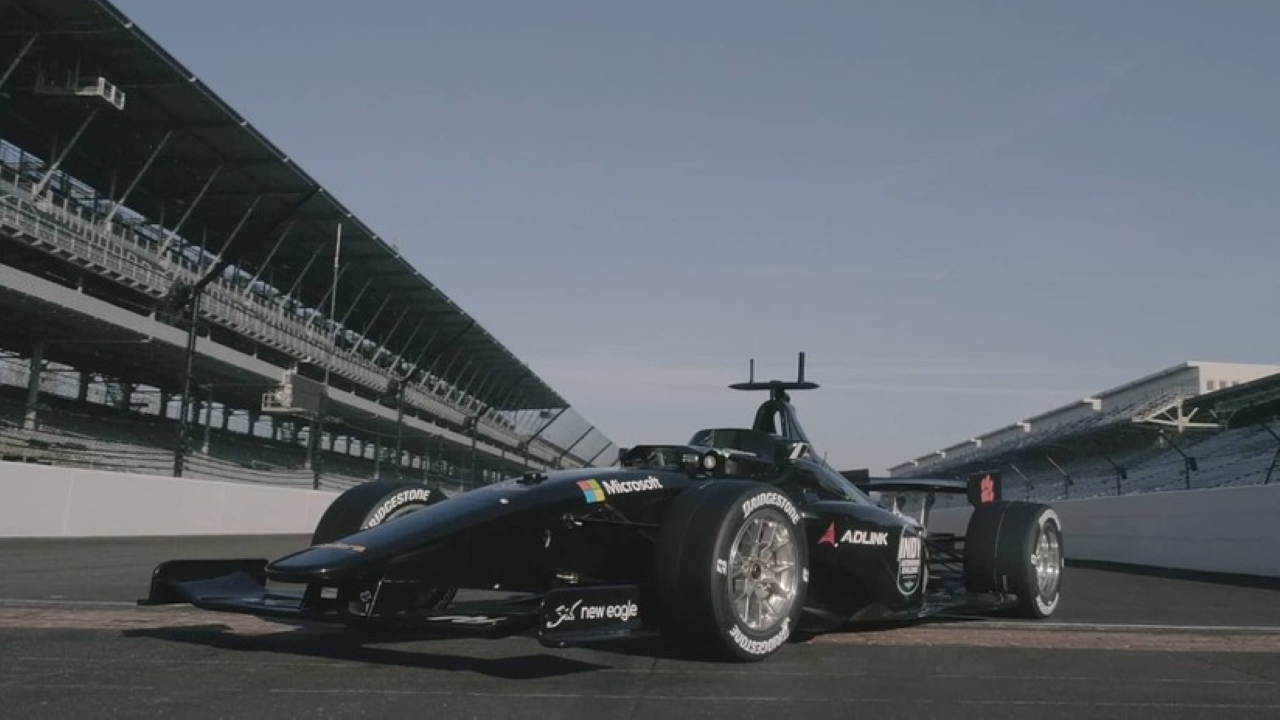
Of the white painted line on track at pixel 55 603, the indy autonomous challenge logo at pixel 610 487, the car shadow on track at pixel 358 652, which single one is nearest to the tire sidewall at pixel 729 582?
the car shadow on track at pixel 358 652

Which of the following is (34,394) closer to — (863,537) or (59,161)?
(59,161)

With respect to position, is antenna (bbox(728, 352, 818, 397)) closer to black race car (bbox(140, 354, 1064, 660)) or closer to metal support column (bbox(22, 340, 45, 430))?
black race car (bbox(140, 354, 1064, 660))

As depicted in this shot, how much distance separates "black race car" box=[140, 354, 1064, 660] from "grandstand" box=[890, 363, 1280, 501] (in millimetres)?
23968

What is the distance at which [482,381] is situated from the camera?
78625 mm

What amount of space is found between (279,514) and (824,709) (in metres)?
25.6

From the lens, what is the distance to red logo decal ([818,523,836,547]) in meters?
6.40

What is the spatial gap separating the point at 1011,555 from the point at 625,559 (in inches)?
135

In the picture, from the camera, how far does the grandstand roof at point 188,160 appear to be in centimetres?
3041

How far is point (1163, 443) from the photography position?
52.9 metres

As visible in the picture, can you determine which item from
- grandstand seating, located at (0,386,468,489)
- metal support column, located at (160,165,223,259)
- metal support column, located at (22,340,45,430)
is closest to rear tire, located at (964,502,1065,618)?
grandstand seating, located at (0,386,468,489)

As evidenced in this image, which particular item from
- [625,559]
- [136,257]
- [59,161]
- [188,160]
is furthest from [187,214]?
[625,559]

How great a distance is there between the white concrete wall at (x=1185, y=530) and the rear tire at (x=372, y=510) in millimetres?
11835

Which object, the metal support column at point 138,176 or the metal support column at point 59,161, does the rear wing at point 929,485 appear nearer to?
the metal support column at point 59,161

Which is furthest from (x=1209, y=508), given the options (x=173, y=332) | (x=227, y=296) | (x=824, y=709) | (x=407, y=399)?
(x=407, y=399)
